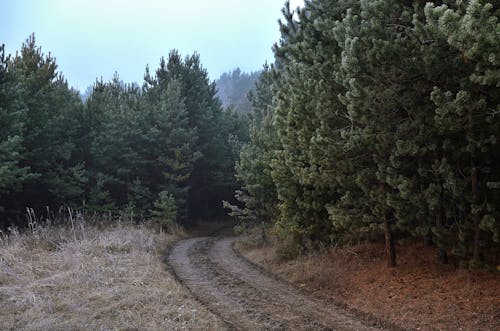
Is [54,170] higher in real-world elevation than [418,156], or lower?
higher

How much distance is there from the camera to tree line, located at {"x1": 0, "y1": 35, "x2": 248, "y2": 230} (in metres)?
18.5

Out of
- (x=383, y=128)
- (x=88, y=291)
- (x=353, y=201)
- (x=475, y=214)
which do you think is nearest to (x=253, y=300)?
(x=353, y=201)

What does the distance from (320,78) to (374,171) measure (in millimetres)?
2227

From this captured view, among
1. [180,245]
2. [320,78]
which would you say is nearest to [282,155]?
[320,78]

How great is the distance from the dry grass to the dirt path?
0.53 metres

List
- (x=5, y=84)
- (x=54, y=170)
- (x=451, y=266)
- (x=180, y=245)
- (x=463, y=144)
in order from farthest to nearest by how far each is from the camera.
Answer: (x=54, y=170) → (x=180, y=245) → (x=5, y=84) → (x=451, y=266) → (x=463, y=144)

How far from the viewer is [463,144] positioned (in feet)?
24.7

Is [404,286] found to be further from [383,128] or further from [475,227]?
[383,128]

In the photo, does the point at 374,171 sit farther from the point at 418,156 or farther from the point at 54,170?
the point at 54,170

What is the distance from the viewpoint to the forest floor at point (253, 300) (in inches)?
292

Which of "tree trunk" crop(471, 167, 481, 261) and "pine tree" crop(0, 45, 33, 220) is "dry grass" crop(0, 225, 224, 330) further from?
"tree trunk" crop(471, 167, 481, 261)

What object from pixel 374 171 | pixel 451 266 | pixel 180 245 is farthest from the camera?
pixel 180 245

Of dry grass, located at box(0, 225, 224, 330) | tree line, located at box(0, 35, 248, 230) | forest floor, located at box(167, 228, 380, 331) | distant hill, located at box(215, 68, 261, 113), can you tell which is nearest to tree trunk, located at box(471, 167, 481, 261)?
forest floor, located at box(167, 228, 380, 331)

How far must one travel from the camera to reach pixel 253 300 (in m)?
8.97
